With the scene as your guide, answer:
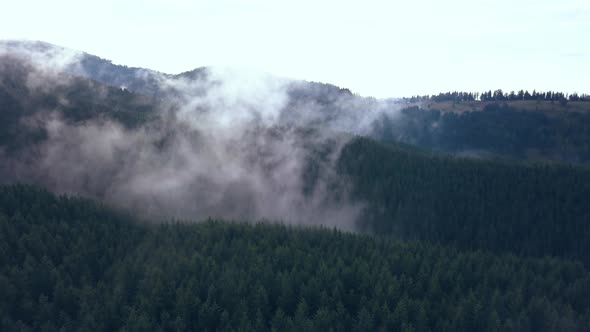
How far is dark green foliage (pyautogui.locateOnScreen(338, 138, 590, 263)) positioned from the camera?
127 meters

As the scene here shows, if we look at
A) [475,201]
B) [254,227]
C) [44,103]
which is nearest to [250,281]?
[254,227]

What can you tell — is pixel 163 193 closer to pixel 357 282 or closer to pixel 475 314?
pixel 357 282

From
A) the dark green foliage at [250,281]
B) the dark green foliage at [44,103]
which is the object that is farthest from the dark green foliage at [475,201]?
the dark green foliage at [44,103]

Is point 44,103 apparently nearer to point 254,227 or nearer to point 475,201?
point 254,227

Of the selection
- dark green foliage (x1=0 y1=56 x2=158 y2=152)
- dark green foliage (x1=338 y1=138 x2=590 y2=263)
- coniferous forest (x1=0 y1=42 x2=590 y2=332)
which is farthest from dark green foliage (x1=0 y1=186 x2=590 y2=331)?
dark green foliage (x1=0 y1=56 x2=158 y2=152)

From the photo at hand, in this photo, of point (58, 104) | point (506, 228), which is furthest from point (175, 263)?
point (58, 104)

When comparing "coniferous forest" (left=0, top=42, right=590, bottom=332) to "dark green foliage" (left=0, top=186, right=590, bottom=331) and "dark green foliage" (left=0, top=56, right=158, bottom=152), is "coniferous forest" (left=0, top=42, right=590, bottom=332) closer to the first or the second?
"dark green foliage" (left=0, top=186, right=590, bottom=331)

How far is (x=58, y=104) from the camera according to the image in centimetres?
15650

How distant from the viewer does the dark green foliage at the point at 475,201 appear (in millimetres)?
126812

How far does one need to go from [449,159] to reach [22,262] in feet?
416

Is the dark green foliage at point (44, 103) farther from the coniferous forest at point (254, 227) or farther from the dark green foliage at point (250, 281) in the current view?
the dark green foliage at point (250, 281)

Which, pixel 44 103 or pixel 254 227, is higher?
pixel 44 103

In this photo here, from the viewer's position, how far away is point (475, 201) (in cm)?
13675

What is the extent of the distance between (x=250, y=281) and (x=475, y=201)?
89.3m
